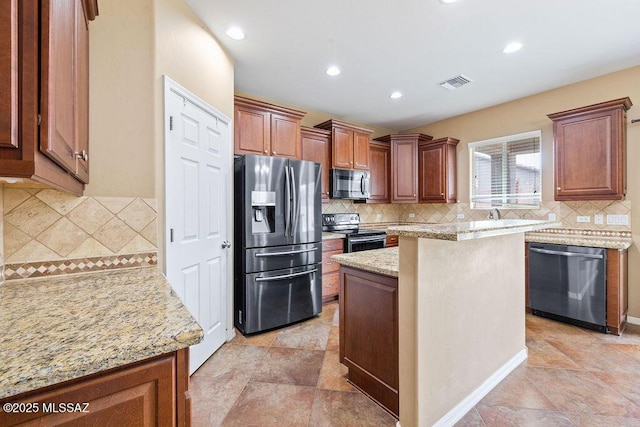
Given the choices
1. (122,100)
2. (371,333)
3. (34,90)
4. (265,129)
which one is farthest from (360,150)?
(34,90)

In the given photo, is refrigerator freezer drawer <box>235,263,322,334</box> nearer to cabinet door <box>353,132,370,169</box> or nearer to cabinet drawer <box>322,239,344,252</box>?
cabinet drawer <box>322,239,344,252</box>

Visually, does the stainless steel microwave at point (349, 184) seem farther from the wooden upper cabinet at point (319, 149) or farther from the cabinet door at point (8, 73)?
the cabinet door at point (8, 73)

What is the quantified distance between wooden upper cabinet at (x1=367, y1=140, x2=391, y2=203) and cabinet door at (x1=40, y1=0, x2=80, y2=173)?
155 inches

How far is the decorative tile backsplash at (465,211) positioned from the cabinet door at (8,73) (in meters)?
3.76

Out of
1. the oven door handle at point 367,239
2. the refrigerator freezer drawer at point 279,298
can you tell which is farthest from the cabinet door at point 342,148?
the refrigerator freezer drawer at point 279,298

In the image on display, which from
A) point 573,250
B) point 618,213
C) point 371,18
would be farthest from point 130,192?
point 618,213

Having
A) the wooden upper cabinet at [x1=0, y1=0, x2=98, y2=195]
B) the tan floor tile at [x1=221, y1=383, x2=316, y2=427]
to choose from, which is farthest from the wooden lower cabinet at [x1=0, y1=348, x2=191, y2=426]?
the tan floor tile at [x1=221, y1=383, x2=316, y2=427]

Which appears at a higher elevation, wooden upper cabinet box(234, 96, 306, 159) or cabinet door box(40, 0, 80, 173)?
wooden upper cabinet box(234, 96, 306, 159)

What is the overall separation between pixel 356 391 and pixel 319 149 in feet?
9.83

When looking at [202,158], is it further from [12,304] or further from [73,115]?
[12,304]

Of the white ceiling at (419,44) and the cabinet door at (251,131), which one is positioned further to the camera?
the cabinet door at (251,131)

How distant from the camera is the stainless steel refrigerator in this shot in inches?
107

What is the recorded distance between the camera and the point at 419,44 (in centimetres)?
258

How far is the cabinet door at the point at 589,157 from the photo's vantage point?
282cm
